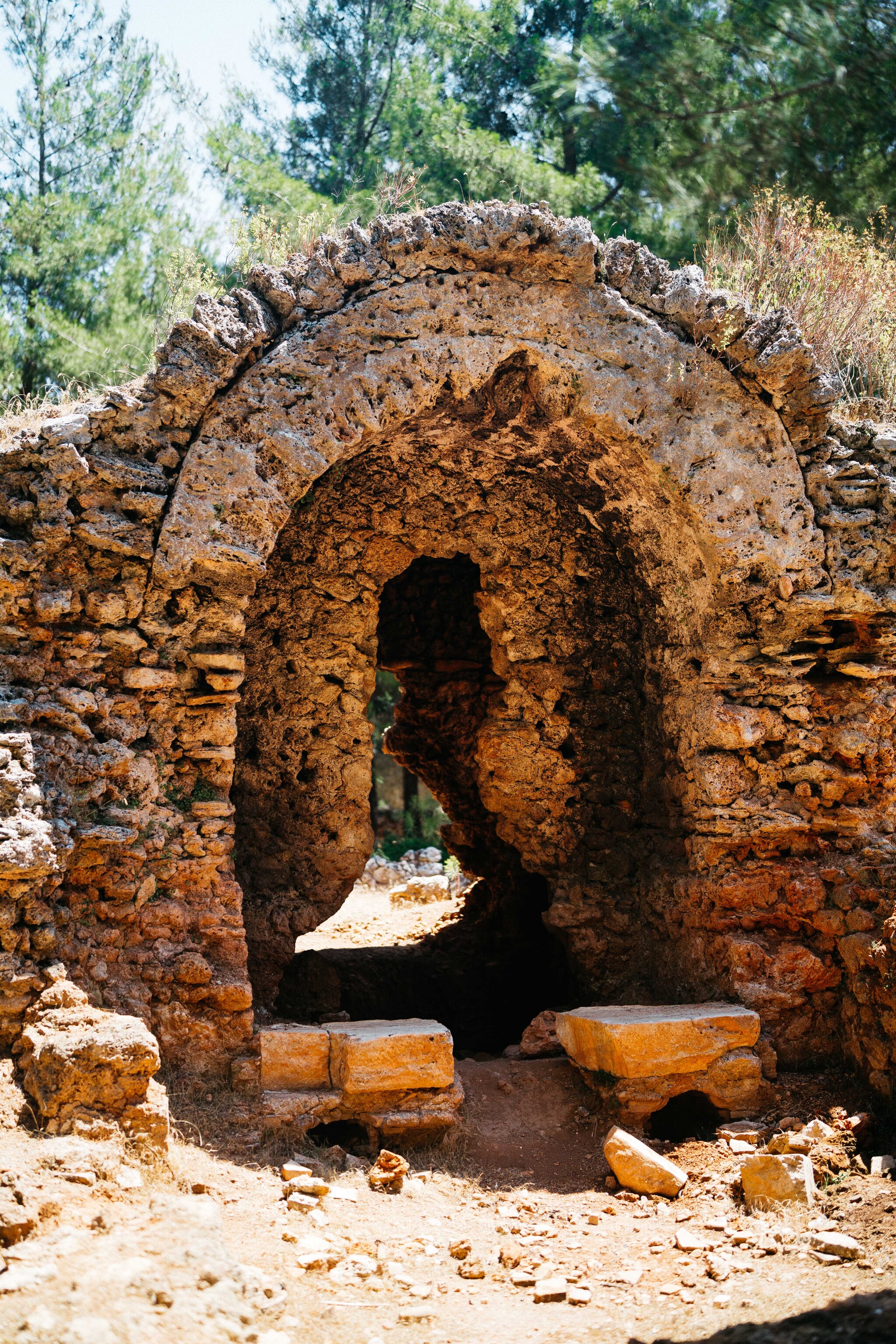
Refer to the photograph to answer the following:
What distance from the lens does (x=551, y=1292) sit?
Answer: 3.29m

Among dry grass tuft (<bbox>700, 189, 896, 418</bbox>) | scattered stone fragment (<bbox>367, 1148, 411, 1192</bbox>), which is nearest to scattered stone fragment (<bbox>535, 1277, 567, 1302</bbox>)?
scattered stone fragment (<bbox>367, 1148, 411, 1192</bbox>)

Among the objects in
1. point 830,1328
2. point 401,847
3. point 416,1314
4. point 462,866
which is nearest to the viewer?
point 830,1328

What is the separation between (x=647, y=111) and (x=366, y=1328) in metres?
5.37

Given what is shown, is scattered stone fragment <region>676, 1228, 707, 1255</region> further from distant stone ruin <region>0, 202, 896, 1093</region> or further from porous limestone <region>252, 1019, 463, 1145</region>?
distant stone ruin <region>0, 202, 896, 1093</region>

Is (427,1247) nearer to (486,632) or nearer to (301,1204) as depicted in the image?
(301,1204)

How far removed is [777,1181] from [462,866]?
4219 millimetres

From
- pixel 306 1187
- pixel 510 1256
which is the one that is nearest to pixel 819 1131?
pixel 510 1256

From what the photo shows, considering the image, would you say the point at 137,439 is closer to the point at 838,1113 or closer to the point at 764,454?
the point at 764,454

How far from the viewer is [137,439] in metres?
4.32

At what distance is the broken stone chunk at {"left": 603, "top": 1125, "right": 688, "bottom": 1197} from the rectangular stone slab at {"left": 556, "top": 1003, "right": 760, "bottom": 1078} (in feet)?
1.22

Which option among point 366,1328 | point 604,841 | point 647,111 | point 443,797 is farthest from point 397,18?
point 366,1328

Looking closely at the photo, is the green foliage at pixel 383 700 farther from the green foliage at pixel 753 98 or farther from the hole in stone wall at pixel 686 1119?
the hole in stone wall at pixel 686 1119

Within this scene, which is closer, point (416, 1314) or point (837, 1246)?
point (416, 1314)

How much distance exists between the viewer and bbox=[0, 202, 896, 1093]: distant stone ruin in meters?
4.16
